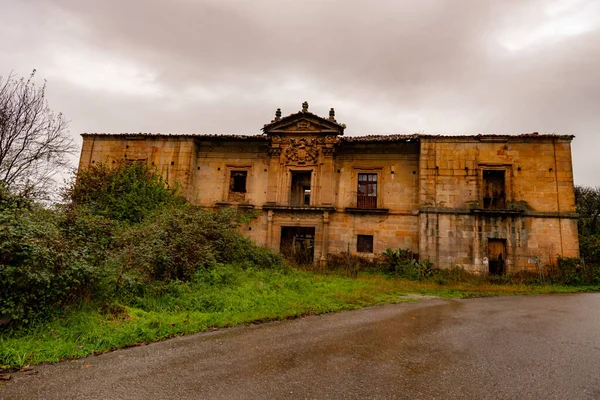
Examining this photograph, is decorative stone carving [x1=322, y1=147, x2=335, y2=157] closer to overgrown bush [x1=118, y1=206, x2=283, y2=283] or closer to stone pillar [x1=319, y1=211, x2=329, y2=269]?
stone pillar [x1=319, y1=211, x2=329, y2=269]

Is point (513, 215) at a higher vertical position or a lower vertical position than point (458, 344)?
higher

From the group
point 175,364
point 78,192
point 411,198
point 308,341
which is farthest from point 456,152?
point 78,192

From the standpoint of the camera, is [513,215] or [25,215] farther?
[513,215]

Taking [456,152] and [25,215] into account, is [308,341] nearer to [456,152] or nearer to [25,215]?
[25,215]

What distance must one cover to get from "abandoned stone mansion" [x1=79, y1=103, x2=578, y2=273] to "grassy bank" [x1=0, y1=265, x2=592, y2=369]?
166 inches

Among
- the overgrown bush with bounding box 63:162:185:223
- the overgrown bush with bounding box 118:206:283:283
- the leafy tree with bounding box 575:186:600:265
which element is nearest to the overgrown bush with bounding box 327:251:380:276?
the overgrown bush with bounding box 118:206:283:283

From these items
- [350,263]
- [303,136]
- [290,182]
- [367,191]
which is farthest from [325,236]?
[303,136]

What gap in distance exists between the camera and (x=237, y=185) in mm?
20734

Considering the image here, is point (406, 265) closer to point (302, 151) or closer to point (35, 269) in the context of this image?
point (302, 151)

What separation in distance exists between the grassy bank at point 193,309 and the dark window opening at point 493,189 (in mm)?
5679

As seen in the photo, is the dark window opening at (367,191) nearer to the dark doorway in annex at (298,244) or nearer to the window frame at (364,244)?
the window frame at (364,244)

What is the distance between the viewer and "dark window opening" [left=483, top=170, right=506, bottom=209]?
57.1 feet

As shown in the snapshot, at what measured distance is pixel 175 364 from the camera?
14.7ft

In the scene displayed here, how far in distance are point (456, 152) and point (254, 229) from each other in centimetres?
1137
